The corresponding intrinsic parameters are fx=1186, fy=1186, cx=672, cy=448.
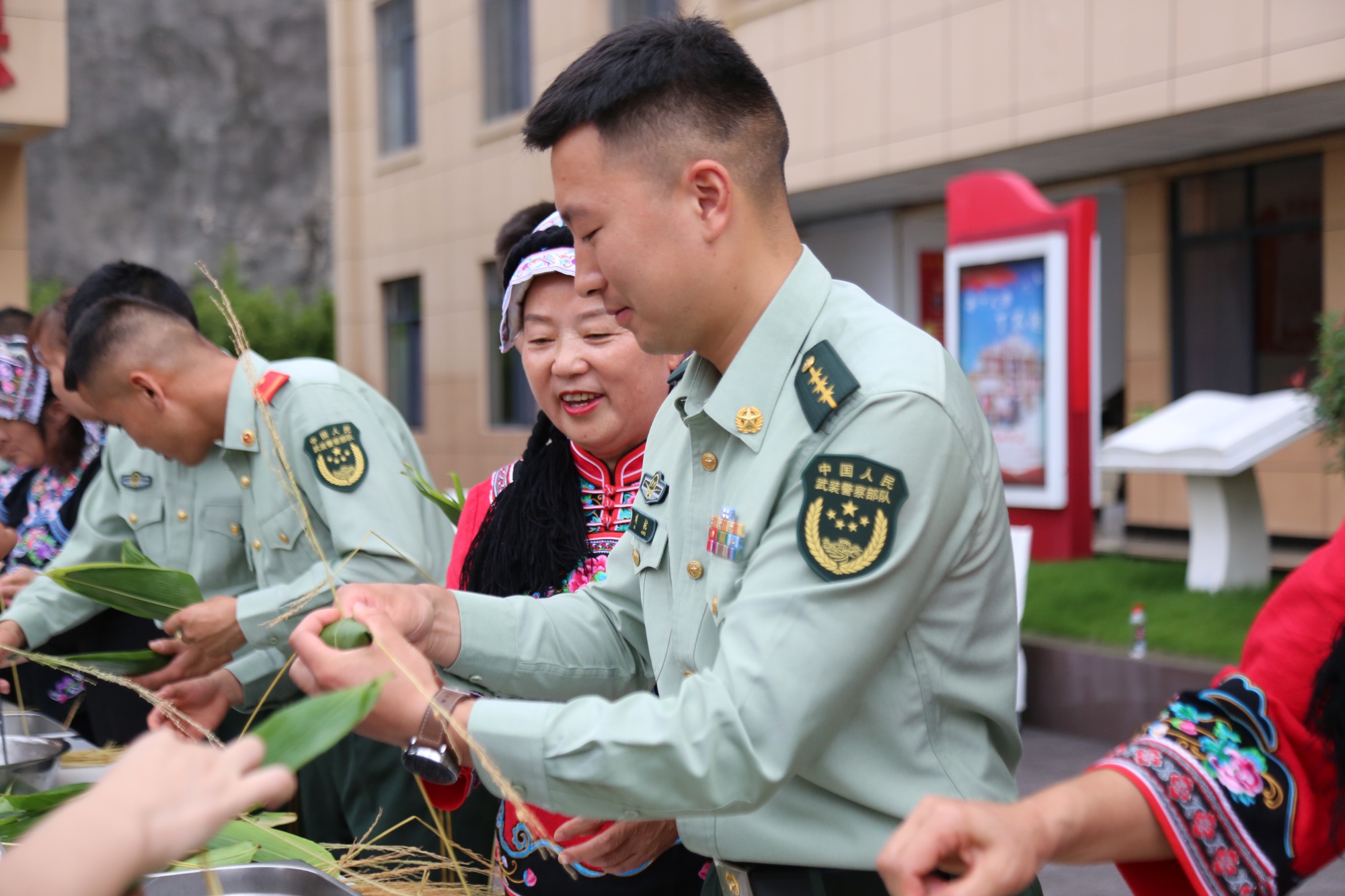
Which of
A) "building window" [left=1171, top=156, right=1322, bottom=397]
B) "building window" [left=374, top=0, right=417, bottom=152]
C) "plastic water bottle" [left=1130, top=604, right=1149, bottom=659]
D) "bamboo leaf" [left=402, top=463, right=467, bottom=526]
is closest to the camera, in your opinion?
"bamboo leaf" [left=402, top=463, right=467, bottom=526]

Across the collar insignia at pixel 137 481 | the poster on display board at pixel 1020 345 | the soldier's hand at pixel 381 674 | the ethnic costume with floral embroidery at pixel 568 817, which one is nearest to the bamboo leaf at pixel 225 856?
the ethnic costume with floral embroidery at pixel 568 817

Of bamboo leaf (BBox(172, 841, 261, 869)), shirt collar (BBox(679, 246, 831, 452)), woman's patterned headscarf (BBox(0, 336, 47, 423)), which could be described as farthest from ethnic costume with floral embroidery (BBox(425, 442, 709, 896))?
woman's patterned headscarf (BBox(0, 336, 47, 423))

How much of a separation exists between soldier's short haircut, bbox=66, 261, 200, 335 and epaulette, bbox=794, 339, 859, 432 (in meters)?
2.48

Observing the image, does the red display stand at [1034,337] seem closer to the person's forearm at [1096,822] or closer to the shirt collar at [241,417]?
the shirt collar at [241,417]

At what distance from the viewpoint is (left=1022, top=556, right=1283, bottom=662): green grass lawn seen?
595 centimetres

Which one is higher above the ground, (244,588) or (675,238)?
(675,238)

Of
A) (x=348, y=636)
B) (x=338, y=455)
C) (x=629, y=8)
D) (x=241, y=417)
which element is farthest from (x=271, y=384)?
(x=629, y=8)

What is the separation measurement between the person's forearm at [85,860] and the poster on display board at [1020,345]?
7.86 m

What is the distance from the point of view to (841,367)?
53.1 inches

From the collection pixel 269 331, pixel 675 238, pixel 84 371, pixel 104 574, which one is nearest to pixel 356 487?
pixel 104 574

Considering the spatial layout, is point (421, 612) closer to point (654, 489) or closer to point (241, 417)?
point (654, 489)

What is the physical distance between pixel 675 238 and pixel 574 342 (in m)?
0.78

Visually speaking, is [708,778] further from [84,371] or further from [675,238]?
[84,371]

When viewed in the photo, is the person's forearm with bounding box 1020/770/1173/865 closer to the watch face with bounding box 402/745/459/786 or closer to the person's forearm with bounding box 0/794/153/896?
the watch face with bounding box 402/745/459/786
